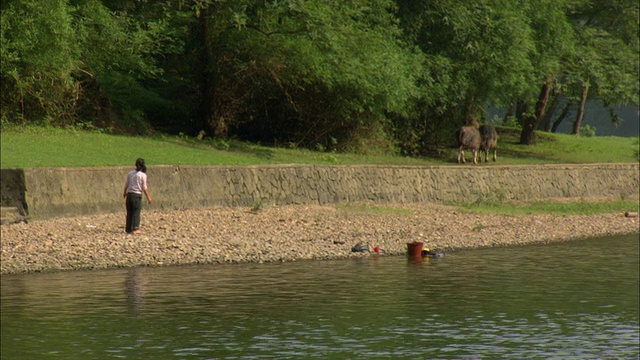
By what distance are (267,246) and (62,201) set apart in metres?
5.19

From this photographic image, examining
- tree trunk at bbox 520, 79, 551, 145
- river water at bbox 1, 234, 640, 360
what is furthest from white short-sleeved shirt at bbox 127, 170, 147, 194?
tree trunk at bbox 520, 79, 551, 145

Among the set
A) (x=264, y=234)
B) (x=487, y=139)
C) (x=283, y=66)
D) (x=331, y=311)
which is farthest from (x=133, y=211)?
(x=487, y=139)

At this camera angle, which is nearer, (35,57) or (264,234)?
(264,234)

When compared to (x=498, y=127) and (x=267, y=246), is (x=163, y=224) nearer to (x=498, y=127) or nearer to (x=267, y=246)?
(x=267, y=246)

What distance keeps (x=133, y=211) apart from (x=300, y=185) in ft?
25.1

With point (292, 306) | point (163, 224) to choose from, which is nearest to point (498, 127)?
point (163, 224)

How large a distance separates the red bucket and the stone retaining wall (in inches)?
264

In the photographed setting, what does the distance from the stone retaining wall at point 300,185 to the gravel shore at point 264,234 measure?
614 mm

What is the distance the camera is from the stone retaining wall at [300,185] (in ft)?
79.2

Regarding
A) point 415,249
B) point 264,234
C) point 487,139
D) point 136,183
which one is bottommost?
point 264,234

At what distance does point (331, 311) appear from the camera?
16266 millimetres

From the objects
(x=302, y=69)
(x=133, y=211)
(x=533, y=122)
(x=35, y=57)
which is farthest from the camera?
(x=533, y=122)

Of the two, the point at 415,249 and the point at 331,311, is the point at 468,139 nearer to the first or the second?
the point at 415,249

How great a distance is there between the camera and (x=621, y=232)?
1127 inches
